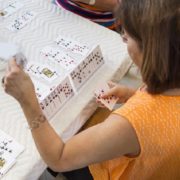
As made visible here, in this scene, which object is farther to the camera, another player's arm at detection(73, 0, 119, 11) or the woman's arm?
another player's arm at detection(73, 0, 119, 11)

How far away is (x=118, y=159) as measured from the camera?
37.2 inches

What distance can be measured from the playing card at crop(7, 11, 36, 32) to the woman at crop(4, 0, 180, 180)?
43 cm

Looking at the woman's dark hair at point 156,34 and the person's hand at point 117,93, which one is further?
the person's hand at point 117,93

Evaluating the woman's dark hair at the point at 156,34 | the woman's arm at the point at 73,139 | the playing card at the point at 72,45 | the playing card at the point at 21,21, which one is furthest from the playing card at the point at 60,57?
the woman's dark hair at the point at 156,34

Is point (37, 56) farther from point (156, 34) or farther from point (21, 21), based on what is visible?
point (156, 34)

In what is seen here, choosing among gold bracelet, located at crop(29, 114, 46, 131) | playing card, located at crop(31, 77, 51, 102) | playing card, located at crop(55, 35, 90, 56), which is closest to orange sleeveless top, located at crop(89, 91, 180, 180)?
gold bracelet, located at crop(29, 114, 46, 131)

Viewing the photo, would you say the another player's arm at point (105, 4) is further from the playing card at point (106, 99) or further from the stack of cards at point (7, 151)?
the stack of cards at point (7, 151)

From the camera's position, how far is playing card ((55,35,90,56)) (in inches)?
50.2

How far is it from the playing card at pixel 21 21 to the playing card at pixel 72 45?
0.15m

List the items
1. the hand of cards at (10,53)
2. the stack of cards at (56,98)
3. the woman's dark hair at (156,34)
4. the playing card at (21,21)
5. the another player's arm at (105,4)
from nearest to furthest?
1. the woman's dark hair at (156,34)
2. the stack of cards at (56,98)
3. the hand of cards at (10,53)
4. the playing card at (21,21)
5. the another player's arm at (105,4)

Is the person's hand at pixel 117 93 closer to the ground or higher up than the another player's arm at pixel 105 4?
closer to the ground

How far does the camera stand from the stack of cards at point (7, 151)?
0.96m

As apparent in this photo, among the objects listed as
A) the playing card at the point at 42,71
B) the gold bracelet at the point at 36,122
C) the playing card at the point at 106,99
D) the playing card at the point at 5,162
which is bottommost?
the playing card at the point at 106,99

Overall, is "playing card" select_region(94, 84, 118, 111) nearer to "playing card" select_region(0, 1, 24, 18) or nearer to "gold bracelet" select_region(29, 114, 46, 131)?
"gold bracelet" select_region(29, 114, 46, 131)
